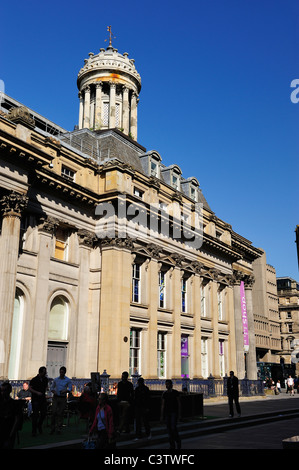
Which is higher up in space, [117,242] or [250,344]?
[117,242]

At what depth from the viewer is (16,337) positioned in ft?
77.3

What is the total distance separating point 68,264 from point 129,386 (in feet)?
45.8

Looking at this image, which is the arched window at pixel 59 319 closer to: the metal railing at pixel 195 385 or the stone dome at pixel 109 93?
the metal railing at pixel 195 385

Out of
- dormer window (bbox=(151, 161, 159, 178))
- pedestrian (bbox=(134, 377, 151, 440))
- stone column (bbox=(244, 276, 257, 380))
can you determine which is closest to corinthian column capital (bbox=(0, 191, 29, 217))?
pedestrian (bbox=(134, 377, 151, 440))

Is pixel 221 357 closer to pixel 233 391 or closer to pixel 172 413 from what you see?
pixel 233 391

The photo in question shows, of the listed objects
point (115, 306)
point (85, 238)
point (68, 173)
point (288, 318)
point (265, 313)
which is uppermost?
point (68, 173)

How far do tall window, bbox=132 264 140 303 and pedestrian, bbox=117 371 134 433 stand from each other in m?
15.7

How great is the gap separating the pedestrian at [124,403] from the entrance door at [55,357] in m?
12.4

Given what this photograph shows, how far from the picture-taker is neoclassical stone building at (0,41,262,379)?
23.4 m

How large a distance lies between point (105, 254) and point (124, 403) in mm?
15442

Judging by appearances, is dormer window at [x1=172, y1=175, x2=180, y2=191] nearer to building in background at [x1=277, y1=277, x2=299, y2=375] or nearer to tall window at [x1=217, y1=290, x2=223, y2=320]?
tall window at [x1=217, y1=290, x2=223, y2=320]

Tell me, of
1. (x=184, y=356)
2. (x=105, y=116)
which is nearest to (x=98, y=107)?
(x=105, y=116)
